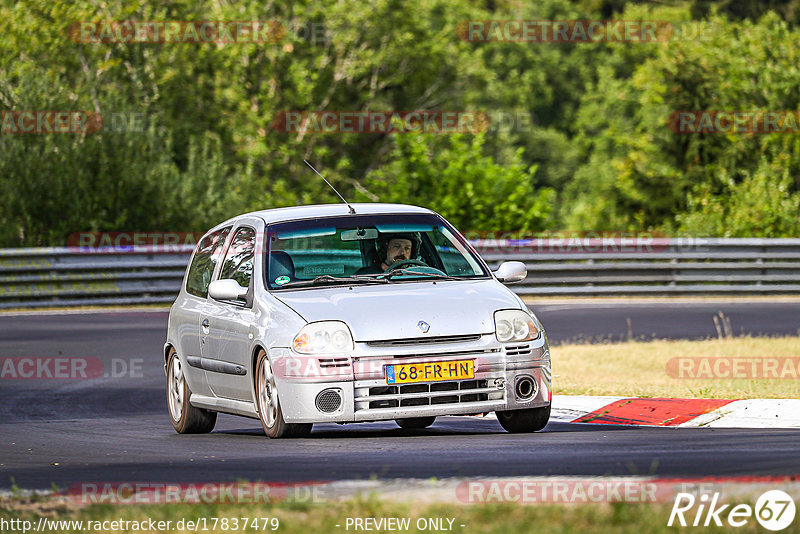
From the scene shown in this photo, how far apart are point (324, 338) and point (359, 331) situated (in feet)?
0.77

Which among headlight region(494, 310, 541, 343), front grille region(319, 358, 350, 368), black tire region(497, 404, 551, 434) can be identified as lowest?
black tire region(497, 404, 551, 434)

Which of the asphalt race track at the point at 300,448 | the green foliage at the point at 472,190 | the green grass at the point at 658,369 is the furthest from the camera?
the green foliage at the point at 472,190

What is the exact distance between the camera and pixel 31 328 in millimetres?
21641

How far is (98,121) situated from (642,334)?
16.7 meters

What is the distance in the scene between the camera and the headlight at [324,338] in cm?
918

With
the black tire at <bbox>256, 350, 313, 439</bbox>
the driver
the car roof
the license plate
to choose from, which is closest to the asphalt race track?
the black tire at <bbox>256, 350, 313, 439</bbox>

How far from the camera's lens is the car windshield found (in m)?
10.1

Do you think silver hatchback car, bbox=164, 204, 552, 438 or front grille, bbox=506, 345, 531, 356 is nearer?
silver hatchback car, bbox=164, 204, 552, 438

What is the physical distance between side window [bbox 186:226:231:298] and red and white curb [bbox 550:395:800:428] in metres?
2.85

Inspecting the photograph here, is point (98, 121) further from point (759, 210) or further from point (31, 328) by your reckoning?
point (759, 210)

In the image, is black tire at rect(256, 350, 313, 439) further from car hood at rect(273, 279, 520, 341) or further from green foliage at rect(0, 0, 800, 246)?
green foliage at rect(0, 0, 800, 246)

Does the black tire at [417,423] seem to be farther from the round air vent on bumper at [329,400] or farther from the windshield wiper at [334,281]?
the round air vent on bumper at [329,400]

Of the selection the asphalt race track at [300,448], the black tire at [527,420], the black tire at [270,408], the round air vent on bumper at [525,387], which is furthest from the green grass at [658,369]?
the black tire at [270,408]

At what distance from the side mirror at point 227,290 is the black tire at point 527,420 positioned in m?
1.99
